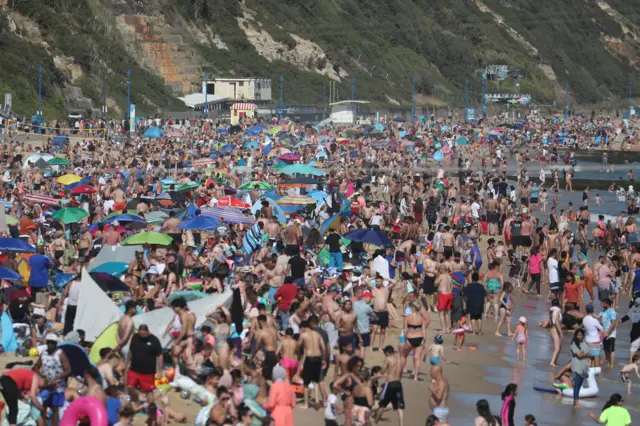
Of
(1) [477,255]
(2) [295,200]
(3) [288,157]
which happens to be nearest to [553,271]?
(1) [477,255]

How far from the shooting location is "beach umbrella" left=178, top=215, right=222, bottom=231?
18281mm

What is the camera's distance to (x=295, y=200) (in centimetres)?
2284

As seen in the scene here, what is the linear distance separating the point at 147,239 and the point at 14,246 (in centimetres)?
208

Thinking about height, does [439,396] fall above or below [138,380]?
below

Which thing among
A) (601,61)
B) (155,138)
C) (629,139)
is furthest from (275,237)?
(601,61)

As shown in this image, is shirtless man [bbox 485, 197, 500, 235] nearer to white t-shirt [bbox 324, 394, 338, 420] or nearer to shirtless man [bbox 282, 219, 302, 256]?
shirtless man [bbox 282, 219, 302, 256]

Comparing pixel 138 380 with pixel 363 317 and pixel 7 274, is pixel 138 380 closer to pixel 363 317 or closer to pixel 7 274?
pixel 363 317

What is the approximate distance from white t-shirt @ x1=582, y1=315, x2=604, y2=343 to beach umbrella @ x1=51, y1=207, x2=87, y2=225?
9.34m

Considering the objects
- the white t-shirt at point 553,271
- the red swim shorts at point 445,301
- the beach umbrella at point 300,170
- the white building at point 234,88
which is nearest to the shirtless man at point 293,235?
the red swim shorts at point 445,301

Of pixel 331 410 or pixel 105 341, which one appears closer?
pixel 331 410

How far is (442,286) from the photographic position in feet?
50.0

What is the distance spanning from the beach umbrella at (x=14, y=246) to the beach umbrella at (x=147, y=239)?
4.99ft

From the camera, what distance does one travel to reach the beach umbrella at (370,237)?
58.2 feet

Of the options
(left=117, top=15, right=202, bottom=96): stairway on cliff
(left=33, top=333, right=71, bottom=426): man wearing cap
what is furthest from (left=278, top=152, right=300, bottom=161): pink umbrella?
(left=117, top=15, right=202, bottom=96): stairway on cliff
